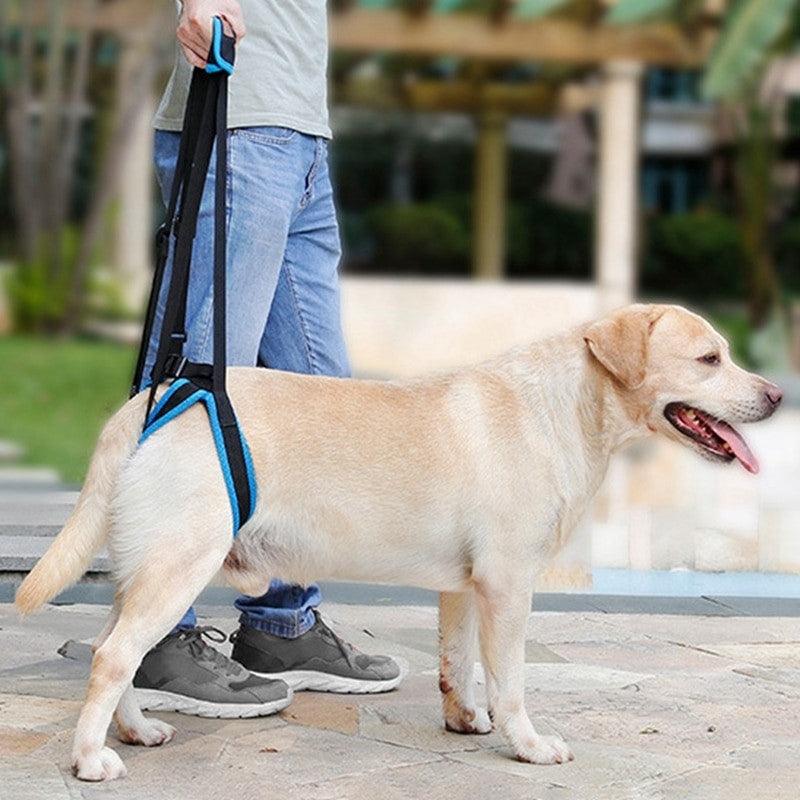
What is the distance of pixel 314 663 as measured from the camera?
13.5 ft

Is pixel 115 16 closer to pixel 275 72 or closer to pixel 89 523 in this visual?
pixel 275 72

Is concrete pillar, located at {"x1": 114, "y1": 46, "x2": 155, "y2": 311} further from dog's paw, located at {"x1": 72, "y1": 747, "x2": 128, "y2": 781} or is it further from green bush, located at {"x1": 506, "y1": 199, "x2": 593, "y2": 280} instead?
dog's paw, located at {"x1": 72, "y1": 747, "x2": 128, "y2": 781}

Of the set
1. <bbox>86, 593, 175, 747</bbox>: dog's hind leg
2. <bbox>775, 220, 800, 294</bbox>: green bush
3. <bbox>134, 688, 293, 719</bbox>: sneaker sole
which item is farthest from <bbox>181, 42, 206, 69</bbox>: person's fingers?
<bbox>775, 220, 800, 294</bbox>: green bush

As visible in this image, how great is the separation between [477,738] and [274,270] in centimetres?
118

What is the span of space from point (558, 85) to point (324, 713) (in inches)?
530

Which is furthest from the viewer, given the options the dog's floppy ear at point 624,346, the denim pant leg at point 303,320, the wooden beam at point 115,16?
the wooden beam at point 115,16

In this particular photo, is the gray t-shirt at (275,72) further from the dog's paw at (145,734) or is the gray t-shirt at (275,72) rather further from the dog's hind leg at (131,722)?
the dog's paw at (145,734)

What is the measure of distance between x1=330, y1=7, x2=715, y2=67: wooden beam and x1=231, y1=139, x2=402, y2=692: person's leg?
10661 mm

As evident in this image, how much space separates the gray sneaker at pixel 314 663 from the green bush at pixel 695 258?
43.0 feet

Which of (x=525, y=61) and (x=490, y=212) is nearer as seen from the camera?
(x=490, y=212)

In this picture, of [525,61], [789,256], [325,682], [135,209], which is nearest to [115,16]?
[135,209]

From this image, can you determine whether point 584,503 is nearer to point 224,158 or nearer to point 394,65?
point 224,158

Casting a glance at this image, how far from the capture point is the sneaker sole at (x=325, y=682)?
4098 millimetres

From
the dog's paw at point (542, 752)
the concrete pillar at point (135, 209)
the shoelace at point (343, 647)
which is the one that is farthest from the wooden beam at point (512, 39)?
the dog's paw at point (542, 752)
